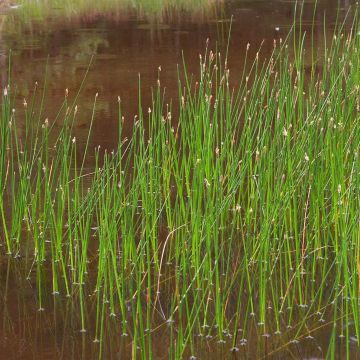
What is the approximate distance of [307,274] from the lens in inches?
113

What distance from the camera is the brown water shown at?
2.54 m

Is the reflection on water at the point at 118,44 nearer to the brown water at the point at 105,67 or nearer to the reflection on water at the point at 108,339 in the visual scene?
the brown water at the point at 105,67

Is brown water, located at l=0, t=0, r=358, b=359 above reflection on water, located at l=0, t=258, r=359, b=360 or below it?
below

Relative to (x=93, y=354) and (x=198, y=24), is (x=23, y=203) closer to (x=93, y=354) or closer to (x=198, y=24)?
(x=93, y=354)

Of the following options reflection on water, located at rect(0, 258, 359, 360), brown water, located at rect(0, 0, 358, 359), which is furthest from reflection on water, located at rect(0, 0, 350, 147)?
reflection on water, located at rect(0, 258, 359, 360)

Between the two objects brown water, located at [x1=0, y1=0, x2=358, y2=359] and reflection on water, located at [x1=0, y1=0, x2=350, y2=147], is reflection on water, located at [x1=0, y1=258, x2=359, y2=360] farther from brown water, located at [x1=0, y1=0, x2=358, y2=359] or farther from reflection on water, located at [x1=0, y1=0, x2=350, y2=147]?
reflection on water, located at [x1=0, y1=0, x2=350, y2=147]

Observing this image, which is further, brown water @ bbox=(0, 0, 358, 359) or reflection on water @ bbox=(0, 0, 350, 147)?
reflection on water @ bbox=(0, 0, 350, 147)

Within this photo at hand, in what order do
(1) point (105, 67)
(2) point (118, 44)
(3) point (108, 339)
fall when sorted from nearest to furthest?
(3) point (108, 339)
(1) point (105, 67)
(2) point (118, 44)

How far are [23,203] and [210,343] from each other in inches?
40.4

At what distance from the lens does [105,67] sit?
7.10 metres

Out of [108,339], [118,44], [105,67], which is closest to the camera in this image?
[108,339]

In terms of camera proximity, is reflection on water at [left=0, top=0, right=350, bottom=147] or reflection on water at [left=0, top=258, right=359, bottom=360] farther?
reflection on water at [left=0, top=0, right=350, bottom=147]

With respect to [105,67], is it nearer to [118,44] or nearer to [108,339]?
[118,44]

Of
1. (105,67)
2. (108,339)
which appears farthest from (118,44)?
(108,339)
